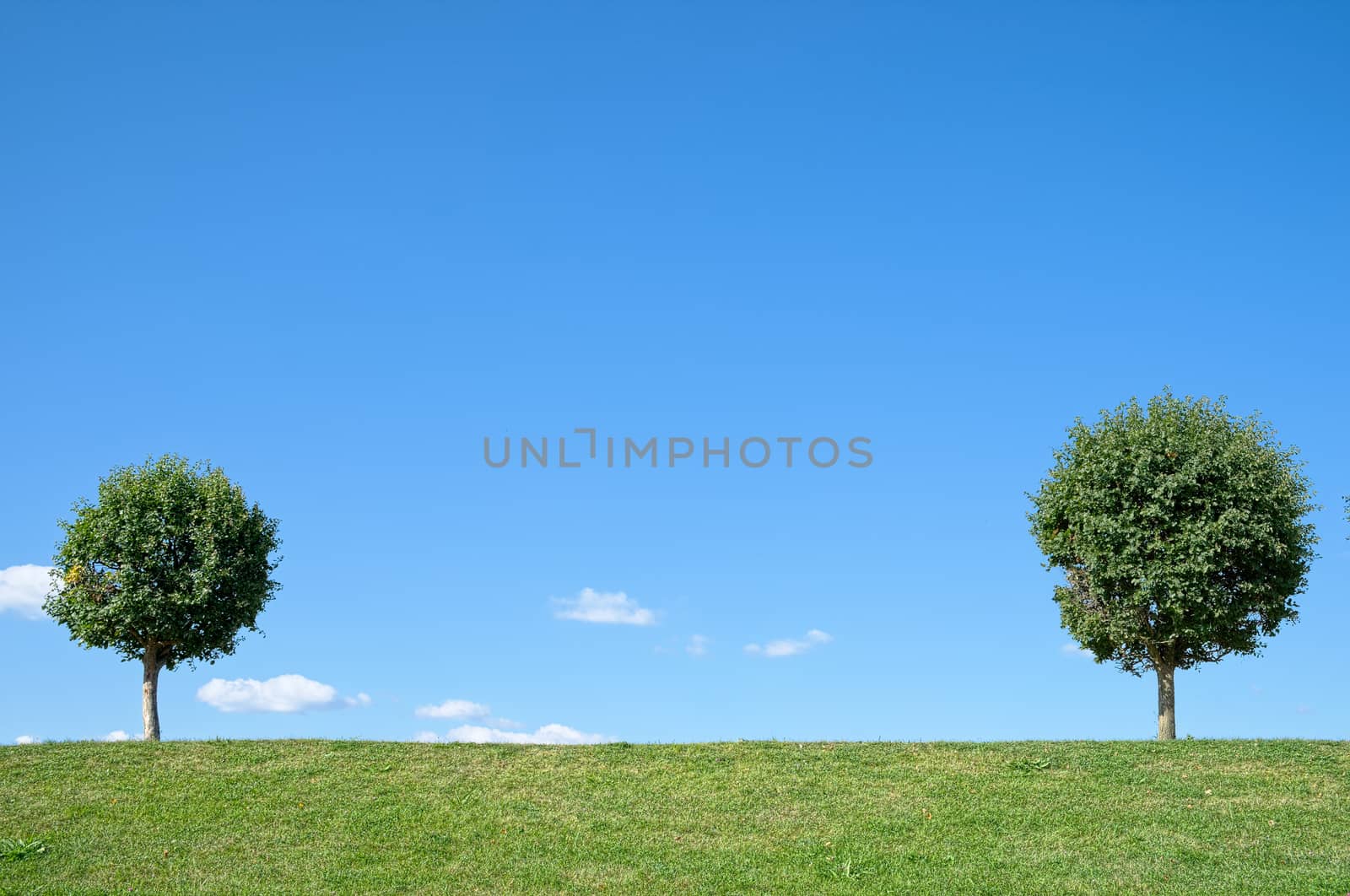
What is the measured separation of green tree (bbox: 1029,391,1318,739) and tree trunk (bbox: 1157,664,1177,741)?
0.11ft

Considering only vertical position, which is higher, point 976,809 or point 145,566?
point 145,566

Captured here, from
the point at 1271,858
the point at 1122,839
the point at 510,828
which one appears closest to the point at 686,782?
the point at 510,828

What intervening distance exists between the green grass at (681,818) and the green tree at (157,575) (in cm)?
380

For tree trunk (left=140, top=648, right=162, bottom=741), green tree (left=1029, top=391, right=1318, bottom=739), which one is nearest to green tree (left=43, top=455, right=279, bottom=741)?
tree trunk (left=140, top=648, right=162, bottom=741)

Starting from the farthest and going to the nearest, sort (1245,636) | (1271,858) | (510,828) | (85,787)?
(1245,636) < (85,787) < (510,828) < (1271,858)

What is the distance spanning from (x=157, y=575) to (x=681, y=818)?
19319mm

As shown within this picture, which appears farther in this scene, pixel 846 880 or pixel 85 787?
pixel 85 787

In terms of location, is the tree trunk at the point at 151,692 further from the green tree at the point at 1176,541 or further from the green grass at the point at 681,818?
the green tree at the point at 1176,541

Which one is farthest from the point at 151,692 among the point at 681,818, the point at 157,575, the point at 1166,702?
the point at 1166,702

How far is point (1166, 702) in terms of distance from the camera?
3203 centimetres

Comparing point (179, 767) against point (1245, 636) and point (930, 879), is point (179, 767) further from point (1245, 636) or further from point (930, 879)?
point (1245, 636)

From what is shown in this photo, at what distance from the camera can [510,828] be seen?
2236 cm

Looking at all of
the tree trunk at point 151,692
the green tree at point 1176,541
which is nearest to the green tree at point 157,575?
the tree trunk at point 151,692

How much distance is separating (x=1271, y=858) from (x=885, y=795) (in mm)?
7897
